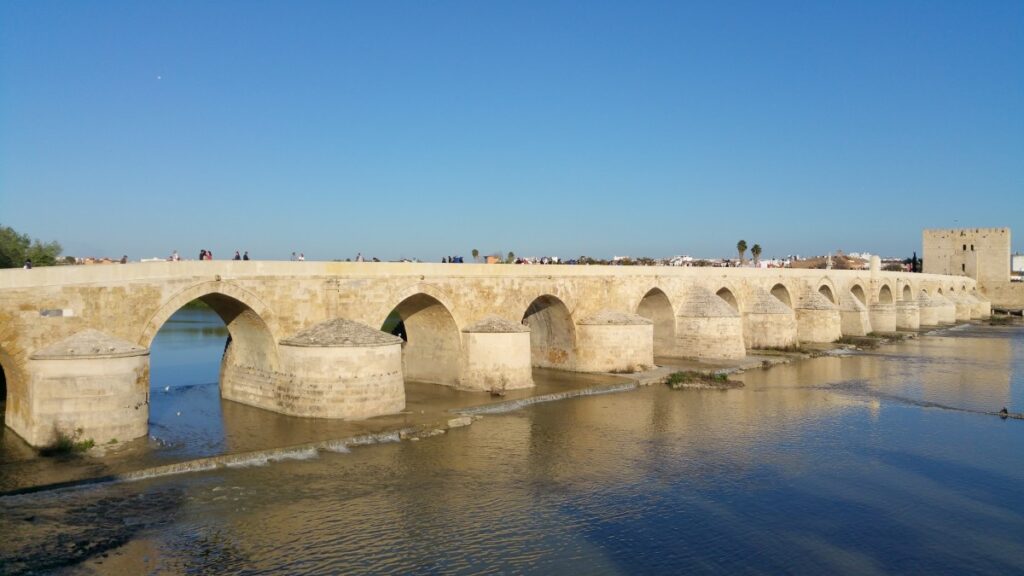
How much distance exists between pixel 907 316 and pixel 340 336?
1564 inches

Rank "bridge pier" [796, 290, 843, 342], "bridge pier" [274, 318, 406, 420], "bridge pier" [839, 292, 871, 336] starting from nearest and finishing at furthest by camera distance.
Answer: "bridge pier" [274, 318, 406, 420], "bridge pier" [796, 290, 843, 342], "bridge pier" [839, 292, 871, 336]

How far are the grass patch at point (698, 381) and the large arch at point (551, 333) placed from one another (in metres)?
3.40

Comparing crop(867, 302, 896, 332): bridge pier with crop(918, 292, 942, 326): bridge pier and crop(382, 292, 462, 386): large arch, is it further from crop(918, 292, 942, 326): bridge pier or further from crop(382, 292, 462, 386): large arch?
crop(382, 292, 462, 386): large arch

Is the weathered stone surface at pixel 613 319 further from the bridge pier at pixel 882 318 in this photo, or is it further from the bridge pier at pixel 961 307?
the bridge pier at pixel 961 307

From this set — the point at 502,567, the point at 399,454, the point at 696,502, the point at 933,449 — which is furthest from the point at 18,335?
the point at 933,449

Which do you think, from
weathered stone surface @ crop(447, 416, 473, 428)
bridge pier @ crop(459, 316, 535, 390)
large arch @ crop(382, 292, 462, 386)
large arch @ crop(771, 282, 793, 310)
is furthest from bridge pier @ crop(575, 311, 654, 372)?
large arch @ crop(771, 282, 793, 310)

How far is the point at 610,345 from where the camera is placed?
23.5 metres

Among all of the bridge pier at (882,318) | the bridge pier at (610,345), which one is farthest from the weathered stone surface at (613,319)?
the bridge pier at (882,318)

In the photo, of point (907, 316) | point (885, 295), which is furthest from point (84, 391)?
point (885, 295)

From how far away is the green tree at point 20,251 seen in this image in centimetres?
2380

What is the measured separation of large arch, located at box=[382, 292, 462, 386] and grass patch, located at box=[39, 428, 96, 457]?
8.68 meters

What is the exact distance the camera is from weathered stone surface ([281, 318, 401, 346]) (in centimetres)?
1584

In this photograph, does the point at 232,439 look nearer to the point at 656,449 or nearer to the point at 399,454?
the point at 399,454

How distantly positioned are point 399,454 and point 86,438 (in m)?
5.35
